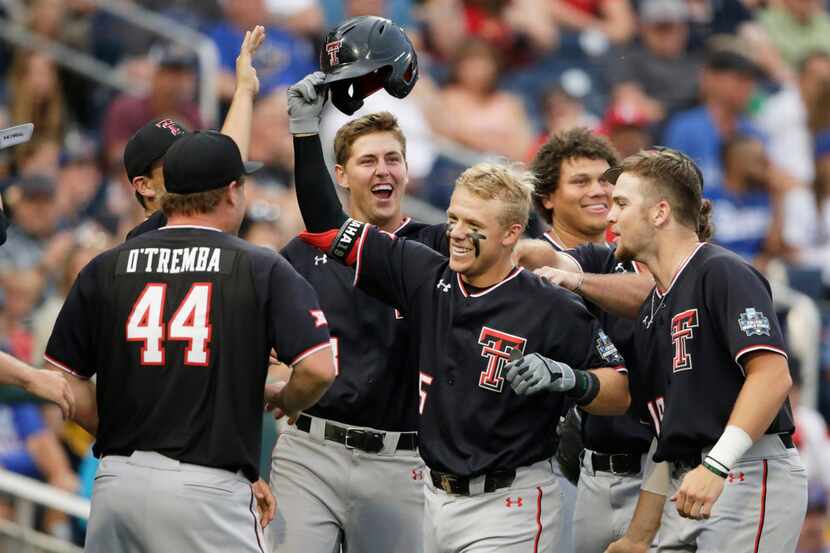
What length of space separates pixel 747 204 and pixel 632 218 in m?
7.23

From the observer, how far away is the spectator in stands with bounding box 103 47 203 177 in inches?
405

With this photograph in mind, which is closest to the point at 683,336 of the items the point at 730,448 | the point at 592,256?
the point at 730,448

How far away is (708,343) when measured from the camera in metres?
4.79

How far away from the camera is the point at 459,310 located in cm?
507

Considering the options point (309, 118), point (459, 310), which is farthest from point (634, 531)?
point (309, 118)

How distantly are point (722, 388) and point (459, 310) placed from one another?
947 mm

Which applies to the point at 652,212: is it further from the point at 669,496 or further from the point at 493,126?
the point at 493,126

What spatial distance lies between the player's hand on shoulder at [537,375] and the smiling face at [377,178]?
1.25m

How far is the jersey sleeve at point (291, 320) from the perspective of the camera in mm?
4676

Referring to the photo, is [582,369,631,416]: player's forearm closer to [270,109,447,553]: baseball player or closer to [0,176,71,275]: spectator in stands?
[270,109,447,553]: baseball player

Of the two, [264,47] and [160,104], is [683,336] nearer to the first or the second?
[160,104]

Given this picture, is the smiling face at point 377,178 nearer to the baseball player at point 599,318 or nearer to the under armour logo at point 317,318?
the baseball player at point 599,318

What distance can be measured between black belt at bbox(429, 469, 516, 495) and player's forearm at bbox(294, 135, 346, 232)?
1.01 metres

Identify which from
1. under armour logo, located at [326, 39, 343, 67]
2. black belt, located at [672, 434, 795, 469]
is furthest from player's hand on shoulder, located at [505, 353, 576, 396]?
under armour logo, located at [326, 39, 343, 67]
